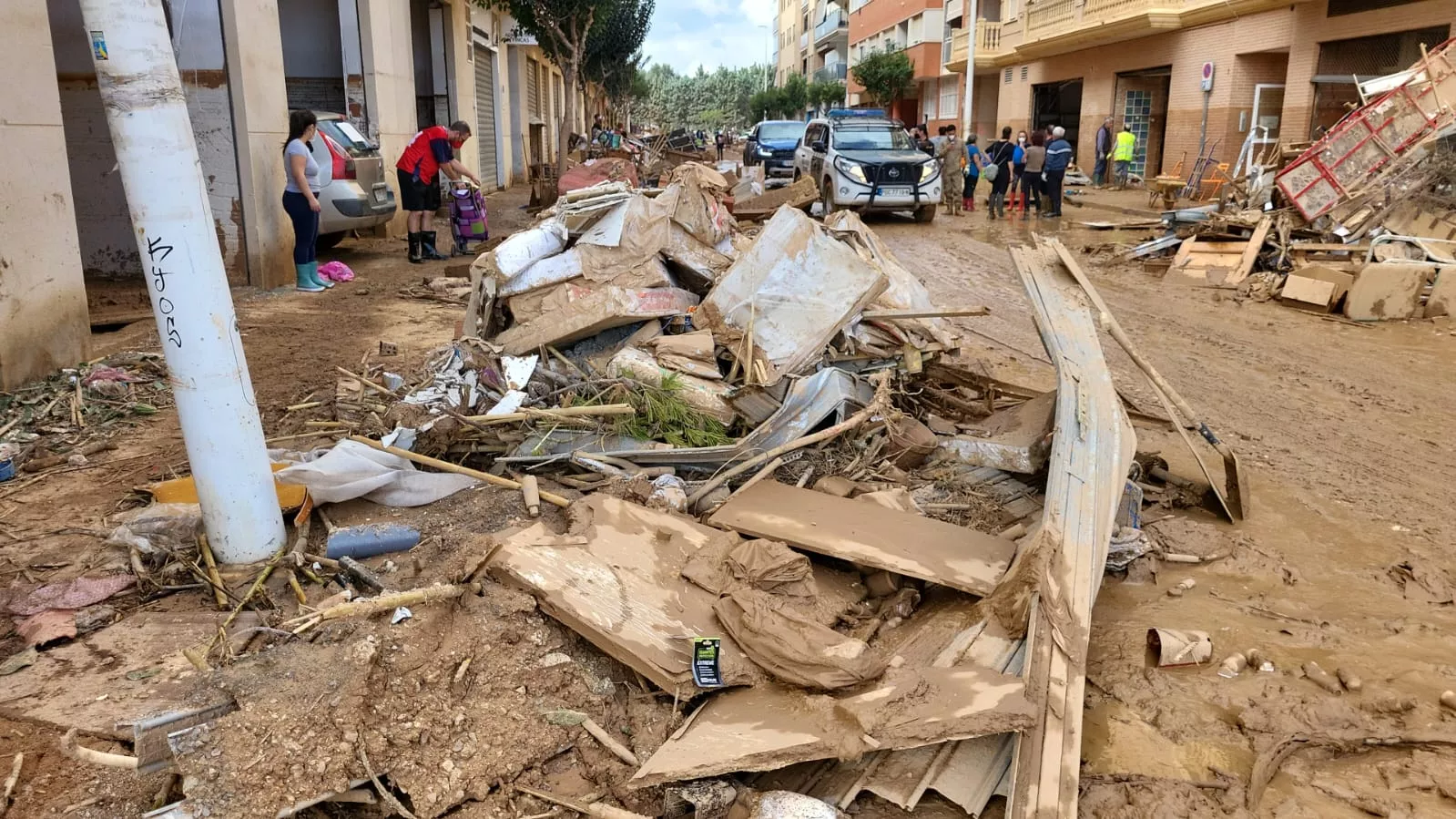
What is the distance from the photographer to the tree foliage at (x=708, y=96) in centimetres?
9344

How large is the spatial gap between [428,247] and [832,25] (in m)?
58.5

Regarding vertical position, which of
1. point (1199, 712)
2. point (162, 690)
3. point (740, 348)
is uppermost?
point (740, 348)

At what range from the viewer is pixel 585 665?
10.8 feet

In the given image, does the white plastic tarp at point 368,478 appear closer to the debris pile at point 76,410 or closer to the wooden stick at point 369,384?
the wooden stick at point 369,384

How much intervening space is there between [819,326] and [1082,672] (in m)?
3.21

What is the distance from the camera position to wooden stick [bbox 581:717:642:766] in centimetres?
291

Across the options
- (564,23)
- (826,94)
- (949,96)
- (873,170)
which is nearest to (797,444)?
(873,170)

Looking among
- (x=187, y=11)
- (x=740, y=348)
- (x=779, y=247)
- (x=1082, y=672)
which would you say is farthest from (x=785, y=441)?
(x=187, y=11)

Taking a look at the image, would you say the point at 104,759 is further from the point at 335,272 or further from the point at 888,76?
the point at 888,76

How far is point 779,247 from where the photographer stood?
21.0 ft

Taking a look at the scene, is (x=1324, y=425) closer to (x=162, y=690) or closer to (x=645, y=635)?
(x=645, y=635)

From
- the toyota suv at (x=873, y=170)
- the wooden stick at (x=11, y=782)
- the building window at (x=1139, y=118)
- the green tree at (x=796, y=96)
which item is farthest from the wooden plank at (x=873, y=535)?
the green tree at (x=796, y=96)

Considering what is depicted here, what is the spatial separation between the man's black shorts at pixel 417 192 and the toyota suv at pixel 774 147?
11.6 meters

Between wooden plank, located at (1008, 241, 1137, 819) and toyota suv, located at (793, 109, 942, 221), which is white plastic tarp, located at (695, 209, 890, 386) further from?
toyota suv, located at (793, 109, 942, 221)
